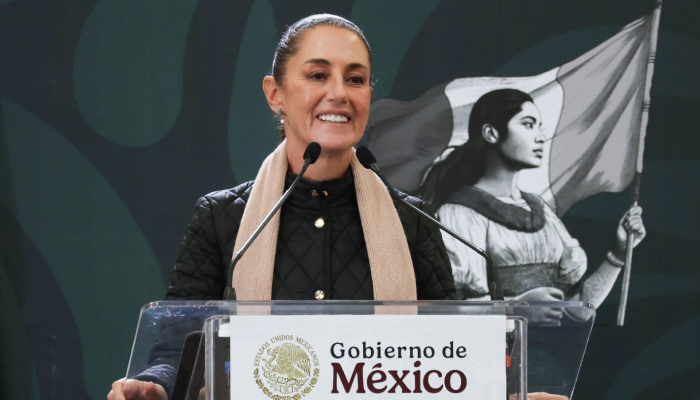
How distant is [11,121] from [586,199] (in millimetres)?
2160

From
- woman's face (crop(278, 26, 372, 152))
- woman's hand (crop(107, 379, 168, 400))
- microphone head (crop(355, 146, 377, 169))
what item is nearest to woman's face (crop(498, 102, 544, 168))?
woman's face (crop(278, 26, 372, 152))

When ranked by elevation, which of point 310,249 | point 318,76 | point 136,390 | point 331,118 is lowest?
point 136,390

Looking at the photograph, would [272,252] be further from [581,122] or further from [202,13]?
[581,122]

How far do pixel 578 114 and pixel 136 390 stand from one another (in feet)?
6.93

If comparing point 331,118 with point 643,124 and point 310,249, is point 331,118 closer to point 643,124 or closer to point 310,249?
point 310,249

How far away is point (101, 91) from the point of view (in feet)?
8.12

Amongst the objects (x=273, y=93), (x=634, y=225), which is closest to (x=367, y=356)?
(x=273, y=93)

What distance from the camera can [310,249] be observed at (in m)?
1.46

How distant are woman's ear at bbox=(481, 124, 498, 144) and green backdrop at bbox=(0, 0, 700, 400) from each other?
0.21 m

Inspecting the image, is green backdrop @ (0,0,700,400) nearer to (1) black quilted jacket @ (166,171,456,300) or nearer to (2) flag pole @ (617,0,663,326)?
(2) flag pole @ (617,0,663,326)

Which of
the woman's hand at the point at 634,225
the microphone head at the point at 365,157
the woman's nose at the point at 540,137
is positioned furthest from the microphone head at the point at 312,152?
the woman's hand at the point at 634,225

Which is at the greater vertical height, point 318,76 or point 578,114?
point 578,114

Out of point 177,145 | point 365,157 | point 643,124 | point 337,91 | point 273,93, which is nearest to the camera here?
point 365,157

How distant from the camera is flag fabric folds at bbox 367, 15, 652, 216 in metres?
2.55
